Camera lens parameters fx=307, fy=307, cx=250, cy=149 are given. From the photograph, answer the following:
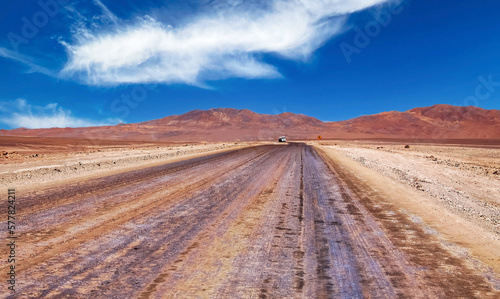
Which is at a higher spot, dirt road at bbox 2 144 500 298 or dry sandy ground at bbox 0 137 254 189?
dry sandy ground at bbox 0 137 254 189

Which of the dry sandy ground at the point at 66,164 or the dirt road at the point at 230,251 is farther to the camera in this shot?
the dry sandy ground at the point at 66,164

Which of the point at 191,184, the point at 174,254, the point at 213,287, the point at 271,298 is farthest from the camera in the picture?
the point at 191,184

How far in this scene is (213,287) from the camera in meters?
3.21

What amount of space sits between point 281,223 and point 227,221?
3.36ft

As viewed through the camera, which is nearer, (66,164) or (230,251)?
(230,251)

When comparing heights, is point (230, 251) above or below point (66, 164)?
below

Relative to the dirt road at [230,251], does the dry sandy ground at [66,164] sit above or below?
above

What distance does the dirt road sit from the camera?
3205 millimetres

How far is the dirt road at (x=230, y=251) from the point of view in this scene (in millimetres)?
3205

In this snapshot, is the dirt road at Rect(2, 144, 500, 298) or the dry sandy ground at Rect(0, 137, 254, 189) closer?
the dirt road at Rect(2, 144, 500, 298)

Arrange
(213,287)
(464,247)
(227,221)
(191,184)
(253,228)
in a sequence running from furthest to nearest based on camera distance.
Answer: (191,184), (227,221), (253,228), (464,247), (213,287)

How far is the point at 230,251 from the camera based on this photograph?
426 cm

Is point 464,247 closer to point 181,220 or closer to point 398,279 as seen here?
point 398,279

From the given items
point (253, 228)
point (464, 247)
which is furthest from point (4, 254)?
point (464, 247)
